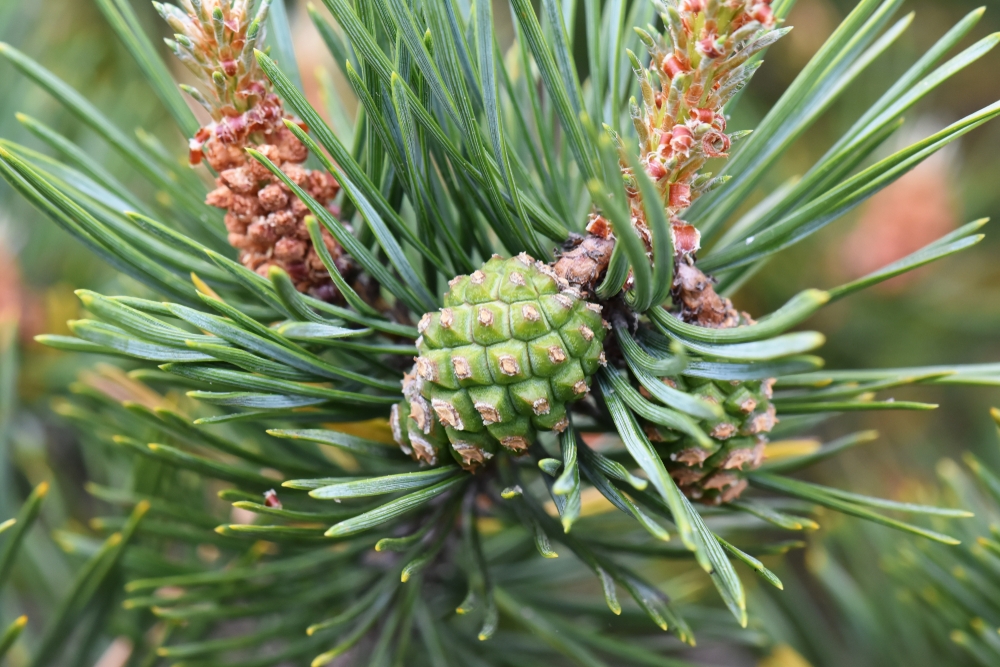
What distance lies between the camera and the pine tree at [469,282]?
18.7 inches

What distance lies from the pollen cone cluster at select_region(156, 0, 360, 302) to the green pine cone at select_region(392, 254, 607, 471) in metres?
0.13

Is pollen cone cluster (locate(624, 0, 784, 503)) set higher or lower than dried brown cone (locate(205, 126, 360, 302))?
lower

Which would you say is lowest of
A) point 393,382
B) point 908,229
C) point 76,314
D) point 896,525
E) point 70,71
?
point 896,525

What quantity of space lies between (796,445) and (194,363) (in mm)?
549

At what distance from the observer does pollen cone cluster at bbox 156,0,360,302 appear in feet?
1.68

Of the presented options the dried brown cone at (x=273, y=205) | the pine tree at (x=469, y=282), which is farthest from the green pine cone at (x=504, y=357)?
the dried brown cone at (x=273, y=205)

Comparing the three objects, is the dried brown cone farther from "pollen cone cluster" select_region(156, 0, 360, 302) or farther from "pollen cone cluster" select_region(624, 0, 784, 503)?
"pollen cone cluster" select_region(624, 0, 784, 503)

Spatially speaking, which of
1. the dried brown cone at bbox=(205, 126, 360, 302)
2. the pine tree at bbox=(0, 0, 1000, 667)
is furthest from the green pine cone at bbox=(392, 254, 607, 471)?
the dried brown cone at bbox=(205, 126, 360, 302)

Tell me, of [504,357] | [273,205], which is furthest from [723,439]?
[273,205]

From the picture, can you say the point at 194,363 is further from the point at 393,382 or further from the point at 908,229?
the point at 908,229

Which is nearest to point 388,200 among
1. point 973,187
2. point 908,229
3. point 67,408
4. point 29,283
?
→ point 67,408

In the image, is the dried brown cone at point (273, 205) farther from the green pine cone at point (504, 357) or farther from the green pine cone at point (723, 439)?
the green pine cone at point (723, 439)

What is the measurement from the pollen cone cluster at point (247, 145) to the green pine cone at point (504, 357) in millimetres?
131

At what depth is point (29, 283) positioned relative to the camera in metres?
1.11
